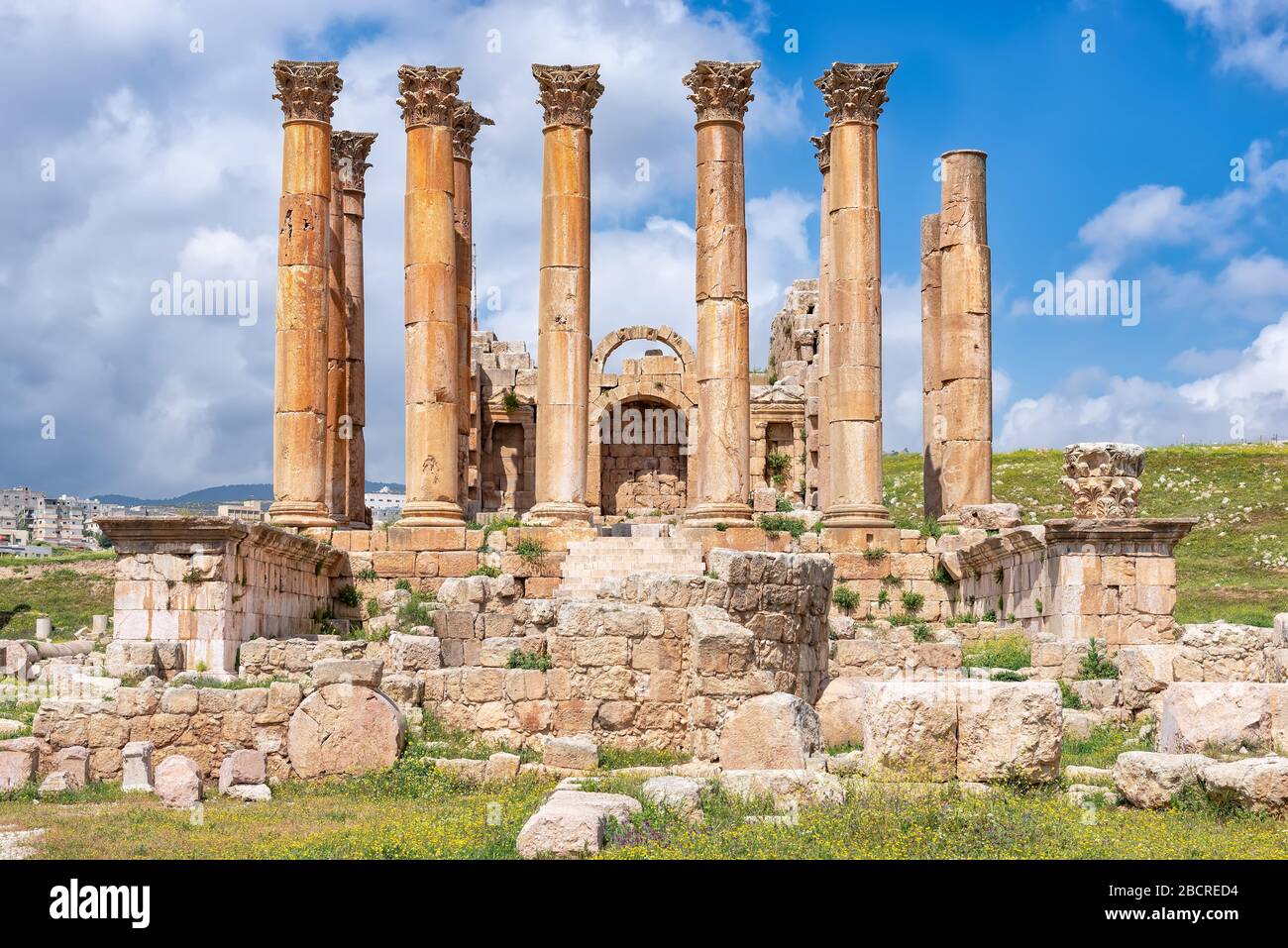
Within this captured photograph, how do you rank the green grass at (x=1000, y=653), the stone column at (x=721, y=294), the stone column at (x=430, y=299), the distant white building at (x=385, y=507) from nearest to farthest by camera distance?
the green grass at (x=1000, y=653)
the stone column at (x=430, y=299)
the stone column at (x=721, y=294)
the distant white building at (x=385, y=507)

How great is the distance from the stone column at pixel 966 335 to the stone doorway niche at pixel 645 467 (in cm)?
1514

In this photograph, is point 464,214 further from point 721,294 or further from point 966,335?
point 966,335

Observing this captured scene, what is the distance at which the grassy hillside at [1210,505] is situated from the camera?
32.4 meters

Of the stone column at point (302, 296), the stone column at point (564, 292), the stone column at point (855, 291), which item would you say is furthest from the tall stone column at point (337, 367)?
the stone column at point (855, 291)

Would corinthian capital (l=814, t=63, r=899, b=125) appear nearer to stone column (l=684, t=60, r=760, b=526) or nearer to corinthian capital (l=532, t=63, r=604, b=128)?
stone column (l=684, t=60, r=760, b=526)

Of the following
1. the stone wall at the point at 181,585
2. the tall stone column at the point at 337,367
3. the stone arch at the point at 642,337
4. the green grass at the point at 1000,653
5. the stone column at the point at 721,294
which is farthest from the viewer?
the stone arch at the point at 642,337

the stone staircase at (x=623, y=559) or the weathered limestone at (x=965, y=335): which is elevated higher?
the weathered limestone at (x=965, y=335)

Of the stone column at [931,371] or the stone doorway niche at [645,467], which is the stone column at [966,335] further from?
the stone doorway niche at [645,467]

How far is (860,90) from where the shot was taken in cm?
3061

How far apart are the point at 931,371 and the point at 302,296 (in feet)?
45.4

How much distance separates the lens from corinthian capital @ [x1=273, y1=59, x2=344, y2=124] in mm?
30094

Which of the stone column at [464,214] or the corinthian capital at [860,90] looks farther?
the stone column at [464,214]

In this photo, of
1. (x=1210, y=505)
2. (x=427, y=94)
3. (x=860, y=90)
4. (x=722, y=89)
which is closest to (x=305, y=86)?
(x=427, y=94)
